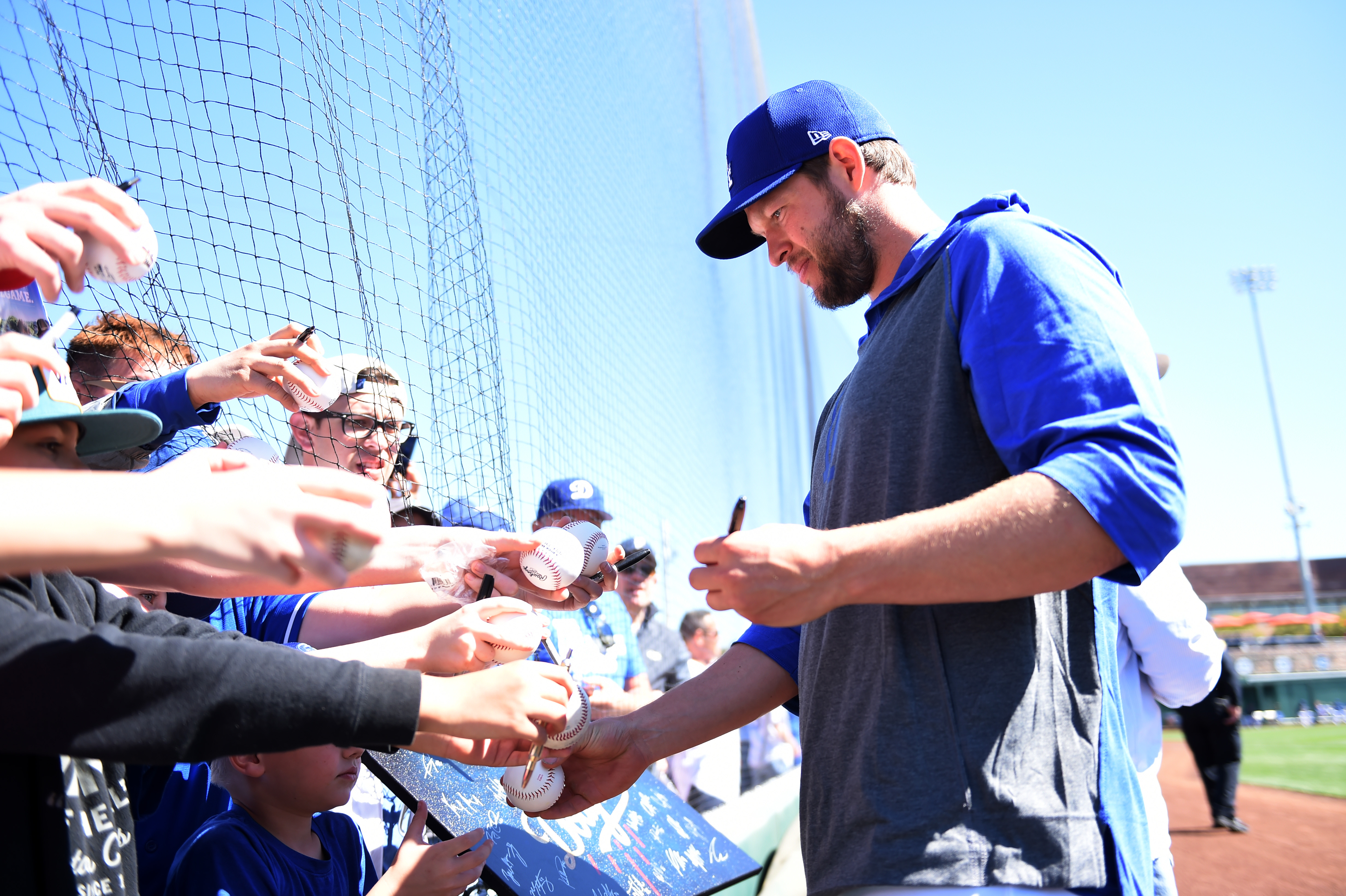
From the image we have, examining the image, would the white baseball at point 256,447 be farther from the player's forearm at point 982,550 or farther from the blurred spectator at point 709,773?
the blurred spectator at point 709,773

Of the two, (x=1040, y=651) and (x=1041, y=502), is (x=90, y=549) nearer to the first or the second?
(x=1041, y=502)

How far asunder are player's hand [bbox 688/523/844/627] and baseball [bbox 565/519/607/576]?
0.79 metres

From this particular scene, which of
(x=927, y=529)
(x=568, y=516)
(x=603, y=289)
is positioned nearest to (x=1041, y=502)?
(x=927, y=529)

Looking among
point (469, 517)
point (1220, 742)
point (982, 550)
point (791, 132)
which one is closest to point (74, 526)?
point (982, 550)

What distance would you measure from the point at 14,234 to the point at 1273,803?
1274cm

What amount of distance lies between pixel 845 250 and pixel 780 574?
34.7 inches

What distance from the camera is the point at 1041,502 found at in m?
1.17

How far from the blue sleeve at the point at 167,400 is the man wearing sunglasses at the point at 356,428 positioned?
471mm

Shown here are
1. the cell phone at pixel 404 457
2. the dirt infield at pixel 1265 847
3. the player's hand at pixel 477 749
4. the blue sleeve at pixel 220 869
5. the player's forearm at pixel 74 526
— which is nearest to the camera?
the player's forearm at pixel 74 526

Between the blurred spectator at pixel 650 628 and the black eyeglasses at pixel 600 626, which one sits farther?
the blurred spectator at pixel 650 628

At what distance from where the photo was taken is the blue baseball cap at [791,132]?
6.04ft

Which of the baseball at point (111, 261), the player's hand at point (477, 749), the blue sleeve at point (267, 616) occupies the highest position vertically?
the baseball at point (111, 261)

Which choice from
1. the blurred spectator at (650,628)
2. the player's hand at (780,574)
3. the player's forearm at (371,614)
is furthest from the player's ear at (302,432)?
the blurred spectator at (650,628)

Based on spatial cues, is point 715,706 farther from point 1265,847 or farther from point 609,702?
point 1265,847
